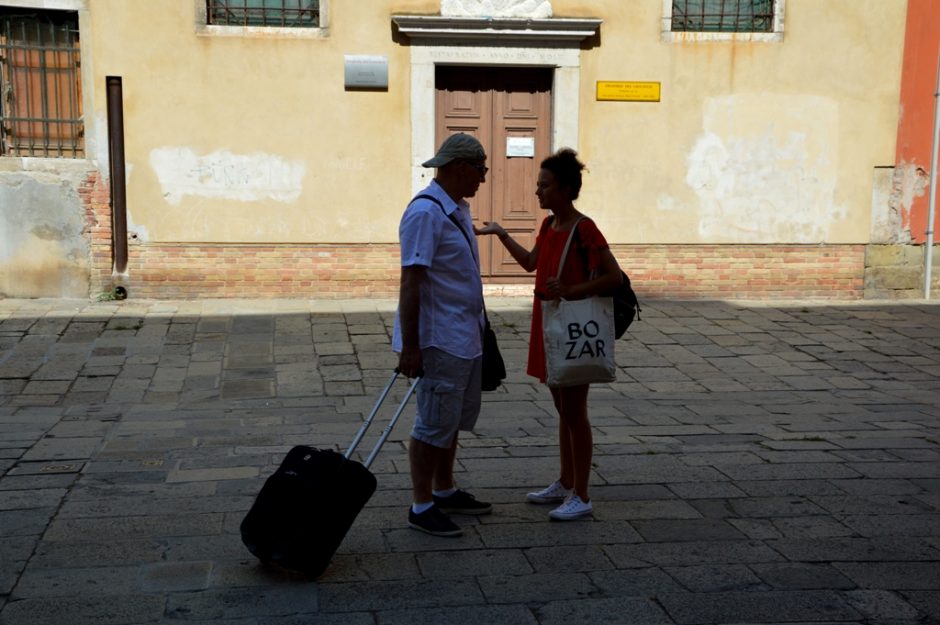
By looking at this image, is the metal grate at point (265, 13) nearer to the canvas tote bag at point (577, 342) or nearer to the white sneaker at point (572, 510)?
the canvas tote bag at point (577, 342)

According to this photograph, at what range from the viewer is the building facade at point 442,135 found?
10.9m

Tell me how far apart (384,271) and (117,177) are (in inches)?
115

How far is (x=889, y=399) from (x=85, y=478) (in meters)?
5.79

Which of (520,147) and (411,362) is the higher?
(520,147)

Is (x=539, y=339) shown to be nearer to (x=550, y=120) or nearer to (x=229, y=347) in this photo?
(x=229, y=347)

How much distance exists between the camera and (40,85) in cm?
1091

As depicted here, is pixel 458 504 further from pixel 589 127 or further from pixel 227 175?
pixel 589 127

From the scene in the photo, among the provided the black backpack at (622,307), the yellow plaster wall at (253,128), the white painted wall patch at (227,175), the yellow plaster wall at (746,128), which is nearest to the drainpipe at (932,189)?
the yellow plaster wall at (746,128)

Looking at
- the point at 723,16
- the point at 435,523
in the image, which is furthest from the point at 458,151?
the point at 723,16

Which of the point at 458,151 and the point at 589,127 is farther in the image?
the point at 589,127

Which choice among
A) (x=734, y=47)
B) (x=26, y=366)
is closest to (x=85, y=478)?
(x=26, y=366)

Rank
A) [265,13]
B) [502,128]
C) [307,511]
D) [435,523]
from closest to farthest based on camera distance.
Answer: [307,511] < [435,523] < [265,13] < [502,128]

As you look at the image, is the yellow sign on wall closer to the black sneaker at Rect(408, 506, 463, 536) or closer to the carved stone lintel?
the carved stone lintel

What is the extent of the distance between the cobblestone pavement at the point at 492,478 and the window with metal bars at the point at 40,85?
182 cm
